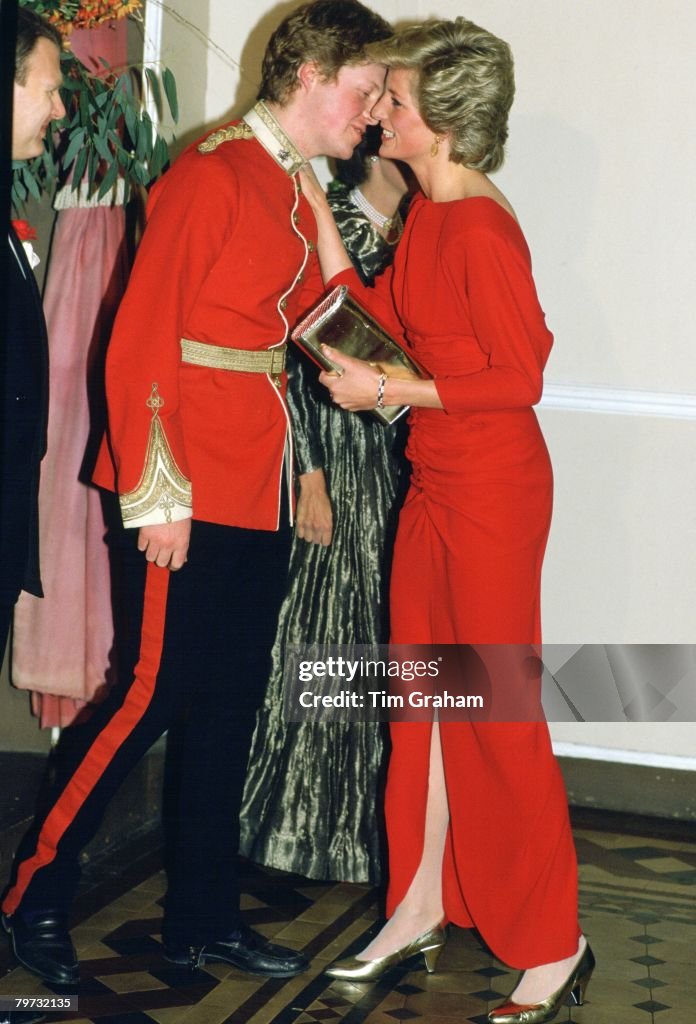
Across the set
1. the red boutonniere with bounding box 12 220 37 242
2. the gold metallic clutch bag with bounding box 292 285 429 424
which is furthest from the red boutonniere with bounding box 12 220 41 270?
the gold metallic clutch bag with bounding box 292 285 429 424

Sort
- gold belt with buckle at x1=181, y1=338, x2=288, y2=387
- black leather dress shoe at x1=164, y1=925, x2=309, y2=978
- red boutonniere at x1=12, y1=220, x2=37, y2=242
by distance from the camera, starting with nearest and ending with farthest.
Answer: gold belt with buckle at x1=181, y1=338, x2=288, y2=387 < red boutonniere at x1=12, y1=220, x2=37, y2=242 < black leather dress shoe at x1=164, y1=925, x2=309, y2=978

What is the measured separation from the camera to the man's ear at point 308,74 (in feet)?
7.47

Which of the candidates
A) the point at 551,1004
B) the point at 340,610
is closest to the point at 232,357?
the point at 340,610

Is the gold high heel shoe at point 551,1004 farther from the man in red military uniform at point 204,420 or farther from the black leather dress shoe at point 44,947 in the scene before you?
the black leather dress shoe at point 44,947

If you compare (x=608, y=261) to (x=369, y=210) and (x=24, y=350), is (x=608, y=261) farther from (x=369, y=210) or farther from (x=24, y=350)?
(x=24, y=350)

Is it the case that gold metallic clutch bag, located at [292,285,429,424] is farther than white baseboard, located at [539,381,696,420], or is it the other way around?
white baseboard, located at [539,381,696,420]

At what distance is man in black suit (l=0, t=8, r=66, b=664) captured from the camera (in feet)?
6.78

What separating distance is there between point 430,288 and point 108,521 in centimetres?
87

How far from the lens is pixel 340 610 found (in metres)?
2.84

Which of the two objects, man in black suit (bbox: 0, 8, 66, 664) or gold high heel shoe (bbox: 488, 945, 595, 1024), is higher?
man in black suit (bbox: 0, 8, 66, 664)

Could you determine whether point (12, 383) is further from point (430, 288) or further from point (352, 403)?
point (430, 288)

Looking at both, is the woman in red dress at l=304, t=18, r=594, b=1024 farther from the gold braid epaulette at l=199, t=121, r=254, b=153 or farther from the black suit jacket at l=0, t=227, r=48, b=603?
the black suit jacket at l=0, t=227, r=48, b=603

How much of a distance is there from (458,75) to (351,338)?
1.58 feet

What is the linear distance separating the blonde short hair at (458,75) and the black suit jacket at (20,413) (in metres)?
0.74
